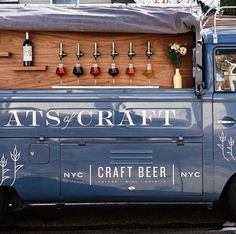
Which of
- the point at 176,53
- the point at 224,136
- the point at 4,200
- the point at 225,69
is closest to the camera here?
the point at 224,136

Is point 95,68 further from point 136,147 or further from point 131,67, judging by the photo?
point 136,147

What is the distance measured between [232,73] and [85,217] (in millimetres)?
2759

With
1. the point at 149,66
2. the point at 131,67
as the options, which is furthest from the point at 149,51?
the point at 131,67

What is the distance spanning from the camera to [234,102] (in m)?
6.00

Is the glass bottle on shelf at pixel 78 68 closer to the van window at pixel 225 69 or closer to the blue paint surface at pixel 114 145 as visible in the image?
the blue paint surface at pixel 114 145

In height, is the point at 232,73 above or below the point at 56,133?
above

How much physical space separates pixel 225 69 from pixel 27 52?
234 centimetres

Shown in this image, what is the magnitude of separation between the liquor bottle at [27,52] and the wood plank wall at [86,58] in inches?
2.5

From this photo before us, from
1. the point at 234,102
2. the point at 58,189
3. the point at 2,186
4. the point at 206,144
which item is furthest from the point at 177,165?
the point at 2,186

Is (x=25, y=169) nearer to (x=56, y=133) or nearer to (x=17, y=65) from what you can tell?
(x=56, y=133)

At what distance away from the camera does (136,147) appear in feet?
19.8

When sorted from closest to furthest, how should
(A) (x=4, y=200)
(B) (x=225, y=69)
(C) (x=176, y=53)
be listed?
(B) (x=225, y=69) < (C) (x=176, y=53) < (A) (x=4, y=200)

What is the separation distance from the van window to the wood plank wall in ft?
1.20

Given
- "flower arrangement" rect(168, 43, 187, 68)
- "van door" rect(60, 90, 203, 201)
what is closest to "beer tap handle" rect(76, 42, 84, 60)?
"van door" rect(60, 90, 203, 201)
